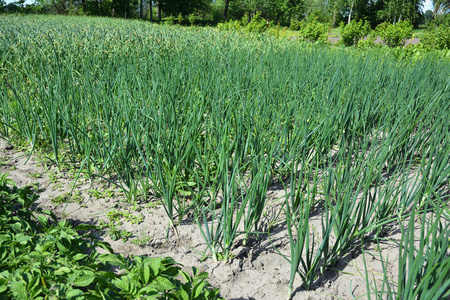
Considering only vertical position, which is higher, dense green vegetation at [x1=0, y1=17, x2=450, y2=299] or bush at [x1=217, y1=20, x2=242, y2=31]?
bush at [x1=217, y1=20, x2=242, y2=31]

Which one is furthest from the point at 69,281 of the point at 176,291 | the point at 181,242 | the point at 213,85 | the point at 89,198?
the point at 213,85

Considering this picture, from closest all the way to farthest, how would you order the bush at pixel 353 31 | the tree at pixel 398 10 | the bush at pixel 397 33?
the bush at pixel 397 33 < the bush at pixel 353 31 < the tree at pixel 398 10

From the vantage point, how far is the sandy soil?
4.33ft

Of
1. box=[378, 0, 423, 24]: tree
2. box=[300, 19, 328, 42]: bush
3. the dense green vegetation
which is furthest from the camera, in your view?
box=[378, 0, 423, 24]: tree

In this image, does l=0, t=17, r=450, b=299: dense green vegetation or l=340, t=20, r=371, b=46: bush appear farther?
l=340, t=20, r=371, b=46: bush

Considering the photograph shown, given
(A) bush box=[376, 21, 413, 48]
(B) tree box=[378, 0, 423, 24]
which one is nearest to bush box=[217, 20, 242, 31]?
(A) bush box=[376, 21, 413, 48]

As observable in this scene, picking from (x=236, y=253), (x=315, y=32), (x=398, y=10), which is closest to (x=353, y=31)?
(x=315, y=32)

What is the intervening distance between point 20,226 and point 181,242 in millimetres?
680

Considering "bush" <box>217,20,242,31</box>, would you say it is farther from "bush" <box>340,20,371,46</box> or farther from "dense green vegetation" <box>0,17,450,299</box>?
"dense green vegetation" <box>0,17,450,299</box>

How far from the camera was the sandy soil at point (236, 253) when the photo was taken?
51.9 inches

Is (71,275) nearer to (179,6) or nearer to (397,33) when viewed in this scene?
(397,33)

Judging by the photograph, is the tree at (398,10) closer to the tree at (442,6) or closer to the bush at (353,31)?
the tree at (442,6)

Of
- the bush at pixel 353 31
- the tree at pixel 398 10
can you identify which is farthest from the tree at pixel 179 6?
the bush at pixel 353 31

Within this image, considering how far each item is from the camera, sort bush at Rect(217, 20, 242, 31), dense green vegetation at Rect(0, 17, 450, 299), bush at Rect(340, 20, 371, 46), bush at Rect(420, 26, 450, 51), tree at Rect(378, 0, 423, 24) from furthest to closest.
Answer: tree at Rect(378, 0, 423, 24), bush at Rect(217, 20, 242, 31), bush at Rect(340, 20, 371, 46), bush at Rect(420, 26, 450, 51), dense green vegetation at Rect(0, 17, 450, 299)
